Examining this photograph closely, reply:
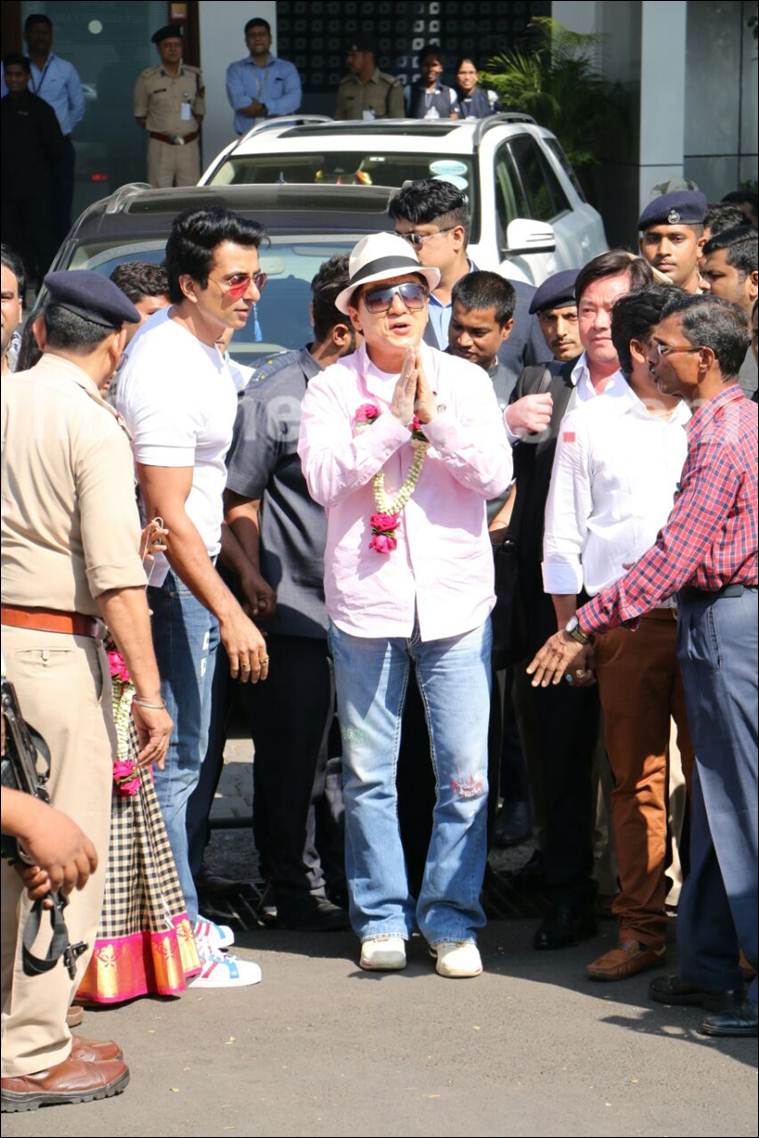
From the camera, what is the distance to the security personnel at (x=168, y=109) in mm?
17516

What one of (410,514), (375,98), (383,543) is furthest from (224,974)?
(375,98)

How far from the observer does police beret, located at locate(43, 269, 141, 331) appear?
4.29 meters

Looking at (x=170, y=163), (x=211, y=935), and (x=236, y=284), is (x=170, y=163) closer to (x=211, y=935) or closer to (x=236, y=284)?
(x=236, y=284)

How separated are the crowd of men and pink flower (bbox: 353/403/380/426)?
0.01m

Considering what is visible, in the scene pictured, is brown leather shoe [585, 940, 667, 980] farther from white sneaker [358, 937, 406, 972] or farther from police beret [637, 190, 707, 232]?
police beret [637, 190, 707, 232]

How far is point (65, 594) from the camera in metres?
4.14

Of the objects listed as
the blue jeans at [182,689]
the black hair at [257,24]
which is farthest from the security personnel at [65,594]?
the black hair at [257,24]

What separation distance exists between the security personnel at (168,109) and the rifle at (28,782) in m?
14.2

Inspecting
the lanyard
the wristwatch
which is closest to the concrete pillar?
the lanyard

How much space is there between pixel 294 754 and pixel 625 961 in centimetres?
124

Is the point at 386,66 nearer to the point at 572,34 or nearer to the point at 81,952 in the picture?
the point at 572,34

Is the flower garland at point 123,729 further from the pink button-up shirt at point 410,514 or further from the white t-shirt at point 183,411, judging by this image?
the pink button-up shirt at point 410,514

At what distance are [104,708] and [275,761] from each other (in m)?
1.44

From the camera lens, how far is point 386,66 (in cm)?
2041
